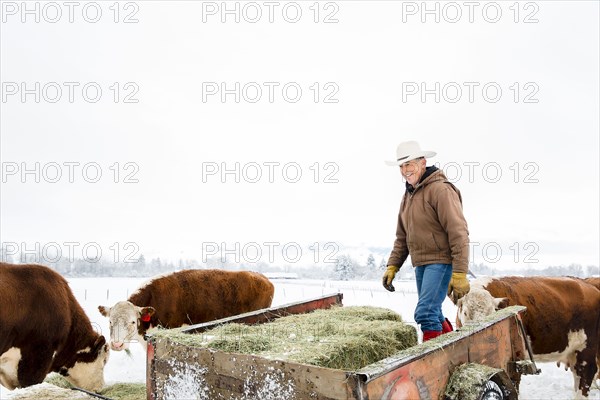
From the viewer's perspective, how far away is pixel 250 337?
9.90 feet

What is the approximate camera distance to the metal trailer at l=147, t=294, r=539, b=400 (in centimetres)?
221

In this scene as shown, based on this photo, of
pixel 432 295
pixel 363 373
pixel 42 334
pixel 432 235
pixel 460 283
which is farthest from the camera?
pixel 42 334

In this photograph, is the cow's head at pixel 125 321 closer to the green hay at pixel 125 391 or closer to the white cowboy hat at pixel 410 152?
the green hay at pixel 125 391

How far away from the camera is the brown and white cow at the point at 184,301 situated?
725 centimetres

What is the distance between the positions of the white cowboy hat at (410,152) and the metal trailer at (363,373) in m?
1.66

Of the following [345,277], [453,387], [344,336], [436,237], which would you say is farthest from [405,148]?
[345,277]

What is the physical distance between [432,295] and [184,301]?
5.66m

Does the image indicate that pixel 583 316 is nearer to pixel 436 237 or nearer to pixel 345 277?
pixel 436 237

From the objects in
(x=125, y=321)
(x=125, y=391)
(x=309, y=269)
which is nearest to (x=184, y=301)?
(x=125, y=321)

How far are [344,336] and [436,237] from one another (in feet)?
5.04

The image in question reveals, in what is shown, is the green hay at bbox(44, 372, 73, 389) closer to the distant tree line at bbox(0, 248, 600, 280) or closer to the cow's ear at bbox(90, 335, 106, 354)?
the cow's ear at bbox(90, 335, 106, 354)

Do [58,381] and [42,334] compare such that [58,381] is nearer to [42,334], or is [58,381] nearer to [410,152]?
[42,334]

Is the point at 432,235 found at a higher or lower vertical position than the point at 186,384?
higher

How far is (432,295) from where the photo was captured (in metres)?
4.04
